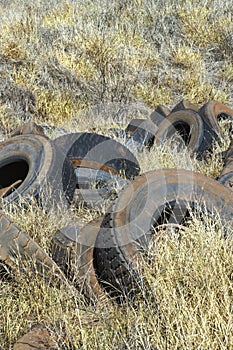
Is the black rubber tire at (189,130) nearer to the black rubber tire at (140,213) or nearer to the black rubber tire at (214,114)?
the black rubber tire at (214,114)

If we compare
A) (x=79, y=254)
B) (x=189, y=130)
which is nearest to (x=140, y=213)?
(x=79, y=254)

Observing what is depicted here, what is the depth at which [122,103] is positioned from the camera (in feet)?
30.9

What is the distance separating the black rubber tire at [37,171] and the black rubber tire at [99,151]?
1.58ft

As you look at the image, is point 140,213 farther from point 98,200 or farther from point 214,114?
point 214,114

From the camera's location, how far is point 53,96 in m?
9.50

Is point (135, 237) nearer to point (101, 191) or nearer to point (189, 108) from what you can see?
point (101, 191)

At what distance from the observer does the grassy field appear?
2.79 m

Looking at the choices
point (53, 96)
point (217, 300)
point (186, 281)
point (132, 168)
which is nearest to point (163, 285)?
point (186, 281)

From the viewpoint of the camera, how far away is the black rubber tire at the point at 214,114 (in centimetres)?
732

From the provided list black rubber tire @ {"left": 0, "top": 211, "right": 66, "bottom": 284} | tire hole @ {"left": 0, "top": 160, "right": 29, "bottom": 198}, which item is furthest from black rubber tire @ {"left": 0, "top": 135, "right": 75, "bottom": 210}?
black rubber tire @ {"left": 0, "top": 211, "right": 66, "bottom": 284}

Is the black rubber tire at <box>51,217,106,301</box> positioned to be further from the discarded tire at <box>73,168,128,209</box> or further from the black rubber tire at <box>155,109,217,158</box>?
the black rubber tire at <box>155,109,217,158</box>

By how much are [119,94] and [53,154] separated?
478 centimetres

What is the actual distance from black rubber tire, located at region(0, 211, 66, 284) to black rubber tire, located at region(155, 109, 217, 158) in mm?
3963

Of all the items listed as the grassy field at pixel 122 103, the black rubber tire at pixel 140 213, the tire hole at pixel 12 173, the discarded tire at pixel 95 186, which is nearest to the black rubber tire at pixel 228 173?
the grassy field at pixel 122 103
